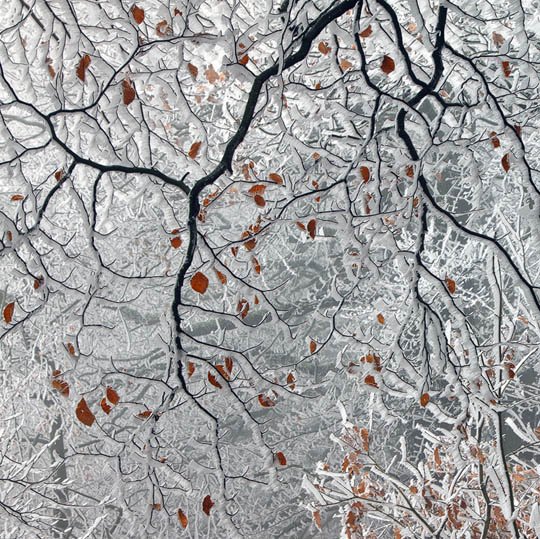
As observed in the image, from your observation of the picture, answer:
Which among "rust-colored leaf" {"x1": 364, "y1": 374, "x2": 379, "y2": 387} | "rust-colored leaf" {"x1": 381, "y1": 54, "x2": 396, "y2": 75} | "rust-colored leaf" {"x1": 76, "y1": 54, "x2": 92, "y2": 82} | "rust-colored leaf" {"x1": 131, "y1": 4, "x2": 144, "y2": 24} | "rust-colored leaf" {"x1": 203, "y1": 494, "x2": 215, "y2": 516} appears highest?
"rust-colored leaf" {"x1": 131, "y1": 4, "x2": 144, "y2": 24}

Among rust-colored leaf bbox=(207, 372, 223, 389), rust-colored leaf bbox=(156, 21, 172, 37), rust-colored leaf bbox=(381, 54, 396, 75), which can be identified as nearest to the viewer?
rust-colored leaf bbox=(207, 372, 223, 389)

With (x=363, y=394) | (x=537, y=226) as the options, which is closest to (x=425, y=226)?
(x=537, y=226)

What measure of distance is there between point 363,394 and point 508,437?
2004 mm

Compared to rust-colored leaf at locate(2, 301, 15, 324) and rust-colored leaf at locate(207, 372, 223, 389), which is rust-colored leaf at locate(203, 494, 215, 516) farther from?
rust-colored leaf at locate(2, 301, 15, 324)

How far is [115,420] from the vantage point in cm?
889

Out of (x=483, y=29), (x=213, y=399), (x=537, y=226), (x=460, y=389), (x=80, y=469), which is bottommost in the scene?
(x=460, y=389)

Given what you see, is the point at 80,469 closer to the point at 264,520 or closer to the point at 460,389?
the point at 264,520

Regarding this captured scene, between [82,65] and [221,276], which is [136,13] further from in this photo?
[221,276]

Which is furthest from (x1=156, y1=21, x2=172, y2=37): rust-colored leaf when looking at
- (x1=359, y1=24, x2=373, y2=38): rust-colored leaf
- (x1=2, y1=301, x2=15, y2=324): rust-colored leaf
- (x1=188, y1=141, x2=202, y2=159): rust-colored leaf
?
(x1=2, y1=301, x2=15, y2=324): rust-colored leaf

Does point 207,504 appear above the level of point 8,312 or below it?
below

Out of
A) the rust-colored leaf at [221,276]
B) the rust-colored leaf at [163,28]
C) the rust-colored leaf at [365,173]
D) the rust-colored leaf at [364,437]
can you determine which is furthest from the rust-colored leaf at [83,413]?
the rust-colored leaf at [364,437]

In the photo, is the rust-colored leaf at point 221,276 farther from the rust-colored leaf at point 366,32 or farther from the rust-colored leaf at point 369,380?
the rust-colored leaf at point 366,32

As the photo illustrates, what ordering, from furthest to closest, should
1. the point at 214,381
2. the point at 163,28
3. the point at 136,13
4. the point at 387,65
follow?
the point at 163,28, the point at 136,13, the point at 387,65, the point at 214,381

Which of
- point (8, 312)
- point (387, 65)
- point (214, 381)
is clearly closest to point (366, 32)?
point (387, 65)
